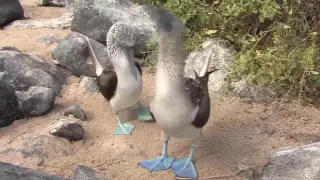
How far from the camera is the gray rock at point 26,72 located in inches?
175

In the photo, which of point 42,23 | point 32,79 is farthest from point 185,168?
point 42,23

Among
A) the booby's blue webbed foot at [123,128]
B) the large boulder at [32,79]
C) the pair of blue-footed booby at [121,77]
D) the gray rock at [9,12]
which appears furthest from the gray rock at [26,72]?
the gray rock at [9,12]

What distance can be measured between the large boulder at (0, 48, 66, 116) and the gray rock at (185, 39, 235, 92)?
1.16 m

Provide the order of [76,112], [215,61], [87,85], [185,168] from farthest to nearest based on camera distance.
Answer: [215,61]
[87,85]
[76,112]
[185,168]

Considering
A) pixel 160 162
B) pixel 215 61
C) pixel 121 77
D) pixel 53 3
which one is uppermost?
pixel 121 77

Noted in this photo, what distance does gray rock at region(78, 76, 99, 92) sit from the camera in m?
4.59

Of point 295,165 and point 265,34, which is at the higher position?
point 265,34

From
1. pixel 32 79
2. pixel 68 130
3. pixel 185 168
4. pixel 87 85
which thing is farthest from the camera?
pixel 87 85

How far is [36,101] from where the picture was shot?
4.16m

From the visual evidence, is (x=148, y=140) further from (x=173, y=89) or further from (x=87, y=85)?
(x=87, y=85)

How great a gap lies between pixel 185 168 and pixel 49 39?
2.66 m

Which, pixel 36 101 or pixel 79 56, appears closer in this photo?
pixel 36 101

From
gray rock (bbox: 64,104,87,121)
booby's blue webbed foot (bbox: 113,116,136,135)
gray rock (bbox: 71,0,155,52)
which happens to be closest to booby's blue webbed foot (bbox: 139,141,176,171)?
booby's blue webbed foot (bbox: 113,116,136,135)

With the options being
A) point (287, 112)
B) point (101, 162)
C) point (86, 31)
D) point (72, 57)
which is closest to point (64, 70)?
point (72, 57)
